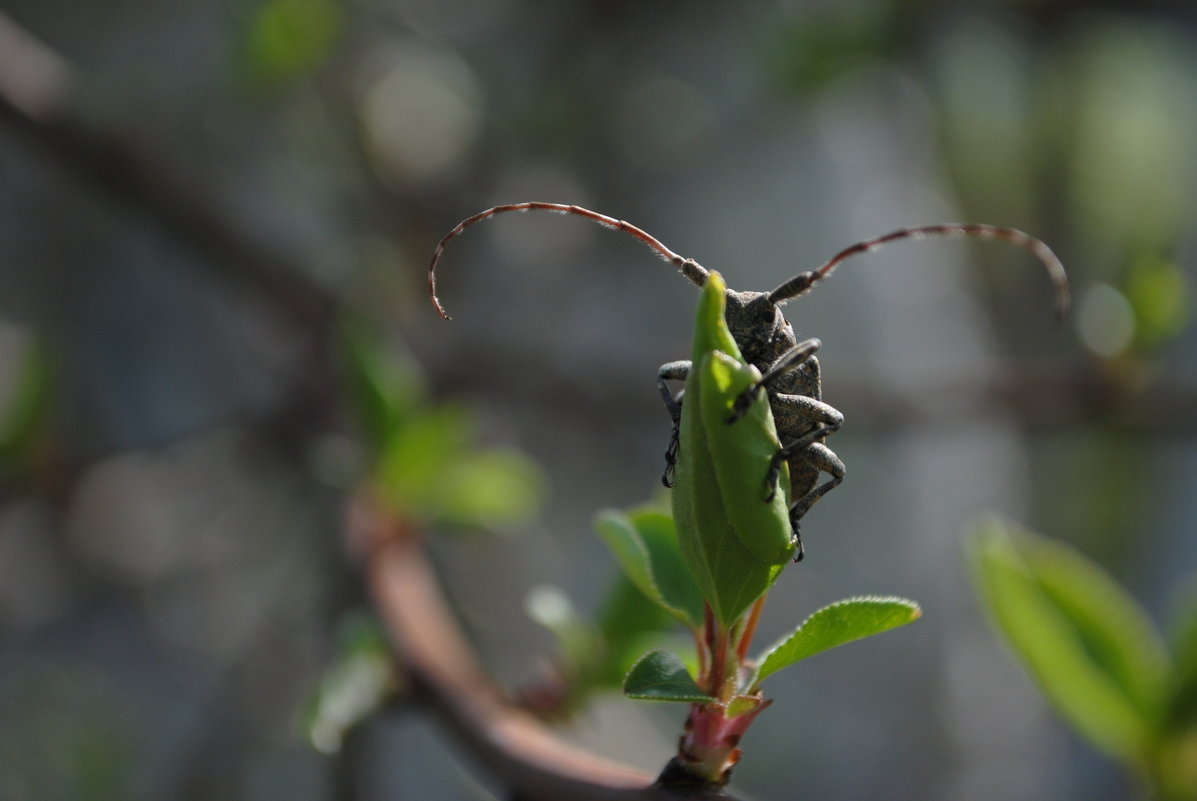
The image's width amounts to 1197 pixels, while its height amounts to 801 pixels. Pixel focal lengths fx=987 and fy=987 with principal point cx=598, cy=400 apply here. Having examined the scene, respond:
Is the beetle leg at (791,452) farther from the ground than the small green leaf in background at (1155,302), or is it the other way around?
the small green leaf in background at (1155,302)

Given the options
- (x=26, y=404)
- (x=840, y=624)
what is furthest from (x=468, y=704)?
(x=26, y=404)

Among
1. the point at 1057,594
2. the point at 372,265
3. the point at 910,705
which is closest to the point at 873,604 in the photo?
the point at 1057,594

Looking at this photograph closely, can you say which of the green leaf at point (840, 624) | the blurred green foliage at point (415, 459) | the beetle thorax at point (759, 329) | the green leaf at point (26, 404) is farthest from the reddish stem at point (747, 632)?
the green leaf at point (26, 404)

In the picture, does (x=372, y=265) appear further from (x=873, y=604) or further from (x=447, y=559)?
(x=873, y=604)

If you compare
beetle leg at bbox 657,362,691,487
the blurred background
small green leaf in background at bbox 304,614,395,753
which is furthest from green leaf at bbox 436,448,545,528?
beetle leg at bbox 657,362,691,487

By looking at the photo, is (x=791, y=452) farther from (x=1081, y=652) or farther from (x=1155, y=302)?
(x=1155, y=302)

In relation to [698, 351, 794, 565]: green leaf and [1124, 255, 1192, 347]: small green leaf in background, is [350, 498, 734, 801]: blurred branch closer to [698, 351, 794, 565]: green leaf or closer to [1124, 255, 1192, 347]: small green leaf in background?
[698, 351, 794, 565]: green leaf

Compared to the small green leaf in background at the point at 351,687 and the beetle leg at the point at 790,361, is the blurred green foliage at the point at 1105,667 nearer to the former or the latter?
the beetle leg at the point at 790,361
